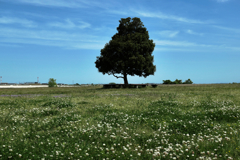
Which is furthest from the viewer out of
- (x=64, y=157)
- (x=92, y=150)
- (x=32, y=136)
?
(x=32, y=136)

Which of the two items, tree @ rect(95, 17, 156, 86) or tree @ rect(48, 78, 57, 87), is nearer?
tree @ rect(95, 17, 156, 86)

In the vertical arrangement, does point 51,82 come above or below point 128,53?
below

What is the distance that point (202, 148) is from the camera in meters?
6.39

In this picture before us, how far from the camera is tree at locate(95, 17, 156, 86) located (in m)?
46.8

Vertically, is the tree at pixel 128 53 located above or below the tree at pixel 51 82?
above

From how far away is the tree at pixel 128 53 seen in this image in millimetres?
46781

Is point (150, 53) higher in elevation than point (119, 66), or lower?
higher

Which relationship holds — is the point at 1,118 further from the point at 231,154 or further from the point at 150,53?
the point at 150,53

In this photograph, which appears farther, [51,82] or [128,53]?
[51,82]

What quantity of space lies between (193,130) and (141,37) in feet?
140

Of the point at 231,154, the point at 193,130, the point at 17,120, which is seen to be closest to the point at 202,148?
the point at 231,154

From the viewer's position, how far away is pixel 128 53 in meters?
47.1

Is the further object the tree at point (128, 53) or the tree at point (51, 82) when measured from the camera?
the tree at point (51, 82)

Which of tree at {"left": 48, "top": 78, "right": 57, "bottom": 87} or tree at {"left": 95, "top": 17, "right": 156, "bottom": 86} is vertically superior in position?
tree at {"left": 95, "top": 17, "right": 156, "bottom": 86}
